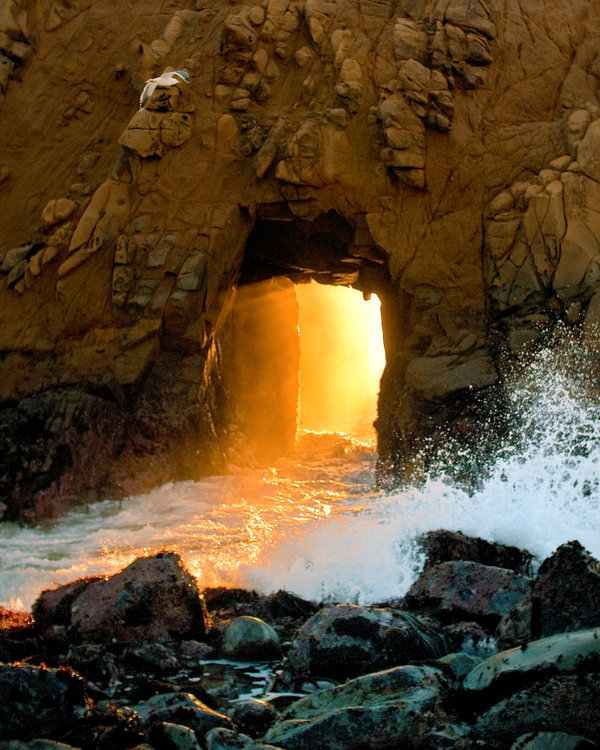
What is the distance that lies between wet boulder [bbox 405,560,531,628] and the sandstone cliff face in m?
5.66

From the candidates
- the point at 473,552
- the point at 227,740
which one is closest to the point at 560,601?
the point at 227,740

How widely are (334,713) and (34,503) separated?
8.23 m

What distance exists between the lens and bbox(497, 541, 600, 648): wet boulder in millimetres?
4476

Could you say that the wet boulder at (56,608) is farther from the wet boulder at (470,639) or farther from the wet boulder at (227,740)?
the wet boulder at (470,639)

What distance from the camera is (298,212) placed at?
41.5 feet

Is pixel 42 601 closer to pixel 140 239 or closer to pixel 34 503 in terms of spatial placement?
pixel 34 503

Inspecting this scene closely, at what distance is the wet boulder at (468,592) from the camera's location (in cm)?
548

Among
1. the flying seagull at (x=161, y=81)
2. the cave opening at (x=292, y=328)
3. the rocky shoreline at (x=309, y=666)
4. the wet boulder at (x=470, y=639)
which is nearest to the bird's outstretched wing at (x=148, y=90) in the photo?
the flying seagull at (x=161, y=81)

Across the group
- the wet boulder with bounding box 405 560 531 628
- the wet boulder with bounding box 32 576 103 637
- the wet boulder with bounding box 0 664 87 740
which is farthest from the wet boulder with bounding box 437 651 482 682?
the wet boulder with bounding box 32 576 103 637

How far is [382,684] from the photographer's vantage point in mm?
4141

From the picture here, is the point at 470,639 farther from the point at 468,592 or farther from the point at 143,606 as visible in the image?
the point at 143,606

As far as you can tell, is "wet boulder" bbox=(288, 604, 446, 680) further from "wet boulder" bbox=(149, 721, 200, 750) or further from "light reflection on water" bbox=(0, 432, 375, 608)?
"light reflection on water" bbox=(0, 432, 375, 608)

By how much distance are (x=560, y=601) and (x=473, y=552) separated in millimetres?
2613

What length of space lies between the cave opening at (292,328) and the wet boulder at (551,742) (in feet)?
32.6
